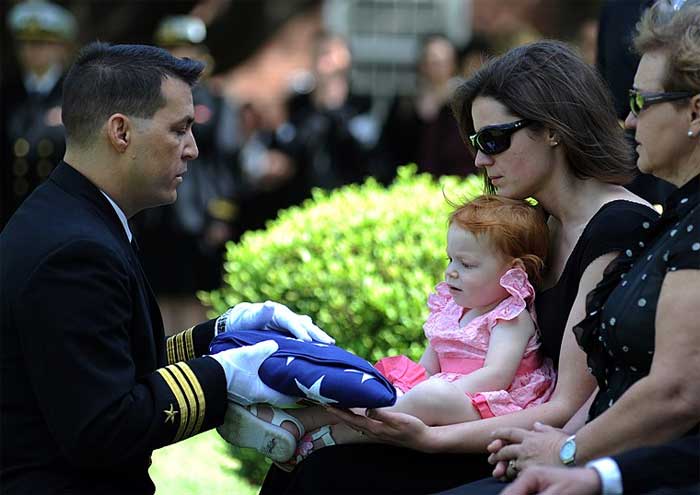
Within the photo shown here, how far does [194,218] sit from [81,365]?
6979 mm

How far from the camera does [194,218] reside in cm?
990

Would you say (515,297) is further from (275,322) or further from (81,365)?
(81,365)

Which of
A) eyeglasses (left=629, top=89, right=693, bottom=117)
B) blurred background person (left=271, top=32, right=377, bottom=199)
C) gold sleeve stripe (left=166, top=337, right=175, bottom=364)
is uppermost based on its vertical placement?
eyeglasses (left=629, top=89, right=693, bottom=117)

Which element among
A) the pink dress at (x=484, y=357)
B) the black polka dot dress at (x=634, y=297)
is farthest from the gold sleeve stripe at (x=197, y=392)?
the black polka dot dress at (x=634, y=297)

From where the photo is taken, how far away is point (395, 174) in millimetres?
10258

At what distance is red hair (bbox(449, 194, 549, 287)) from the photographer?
342 centimetres

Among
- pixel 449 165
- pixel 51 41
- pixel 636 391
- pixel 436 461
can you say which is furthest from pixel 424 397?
pixel 51 41

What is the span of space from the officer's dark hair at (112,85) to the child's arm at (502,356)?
110 centimetres

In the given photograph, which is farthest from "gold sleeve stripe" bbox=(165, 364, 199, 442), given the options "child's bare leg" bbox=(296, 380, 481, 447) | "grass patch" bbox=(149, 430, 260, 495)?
"grass patch" bbox=(149, 430, 260, 495)

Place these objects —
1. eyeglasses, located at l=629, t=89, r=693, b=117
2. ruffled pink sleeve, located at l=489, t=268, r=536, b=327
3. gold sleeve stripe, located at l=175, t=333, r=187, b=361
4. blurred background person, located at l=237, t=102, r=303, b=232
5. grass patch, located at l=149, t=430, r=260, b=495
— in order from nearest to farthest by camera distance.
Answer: eyeglasses, located at l=629, t=89, r=693, b=117
ruffled pink sleeve, located at l=489, t=268, r=536, b=327
gold sleeve stripe, located at l=175, t=333, r=187, b=361
grass patch, located at l=149, t=430, r=260, b=495
blurred background person, located at l=237, t=102, r=303, b=232

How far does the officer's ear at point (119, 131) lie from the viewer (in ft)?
10.9

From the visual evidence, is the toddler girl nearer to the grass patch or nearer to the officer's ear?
the officer's ear

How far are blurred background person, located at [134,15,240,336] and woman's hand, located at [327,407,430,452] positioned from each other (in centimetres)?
648

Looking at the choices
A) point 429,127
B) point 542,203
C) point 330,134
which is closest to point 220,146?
point 330,134
